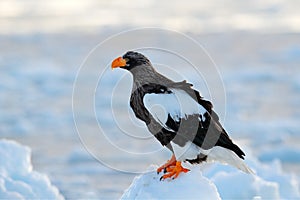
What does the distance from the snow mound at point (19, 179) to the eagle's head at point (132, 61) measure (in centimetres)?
161

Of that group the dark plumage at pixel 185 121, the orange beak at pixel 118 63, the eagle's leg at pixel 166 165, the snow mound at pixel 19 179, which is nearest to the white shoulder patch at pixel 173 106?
the dark plumage at pixel 185 121

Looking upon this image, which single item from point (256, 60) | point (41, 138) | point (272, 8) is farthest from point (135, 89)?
point (272, 8)

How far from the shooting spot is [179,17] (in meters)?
19.4

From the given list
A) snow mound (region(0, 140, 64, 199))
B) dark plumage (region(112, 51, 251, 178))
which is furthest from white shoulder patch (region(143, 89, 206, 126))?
snow mound (region(0, 140, 64, 199))

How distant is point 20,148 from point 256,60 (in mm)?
9685

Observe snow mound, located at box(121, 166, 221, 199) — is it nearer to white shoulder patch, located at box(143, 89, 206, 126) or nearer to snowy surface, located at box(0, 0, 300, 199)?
white shoulder patch, located at box(143, 89, 206, 126)

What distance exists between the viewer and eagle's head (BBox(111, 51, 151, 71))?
5543 mm

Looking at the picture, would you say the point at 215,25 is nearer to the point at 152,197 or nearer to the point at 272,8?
the point at 272,8

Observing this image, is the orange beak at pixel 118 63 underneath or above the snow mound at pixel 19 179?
underneath

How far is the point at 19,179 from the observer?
7047mm

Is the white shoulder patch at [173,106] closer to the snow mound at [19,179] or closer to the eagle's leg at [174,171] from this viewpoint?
the eagle's leg at [174,171]

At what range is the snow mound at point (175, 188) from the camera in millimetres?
4949

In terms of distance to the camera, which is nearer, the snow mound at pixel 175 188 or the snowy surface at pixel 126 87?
the snow mound at pixel 175 188

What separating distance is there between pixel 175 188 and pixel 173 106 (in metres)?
0.53
